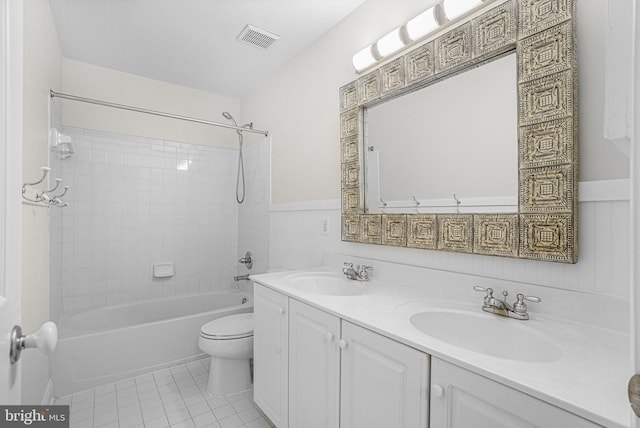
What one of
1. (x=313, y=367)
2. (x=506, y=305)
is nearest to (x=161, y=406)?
(x=313, y=367)

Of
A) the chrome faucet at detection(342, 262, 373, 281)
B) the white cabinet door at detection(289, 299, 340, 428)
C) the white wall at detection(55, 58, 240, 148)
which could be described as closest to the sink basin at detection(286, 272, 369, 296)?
the chrome faucet at detection(342, 262, 373, 281)

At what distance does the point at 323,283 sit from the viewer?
1.80 meters

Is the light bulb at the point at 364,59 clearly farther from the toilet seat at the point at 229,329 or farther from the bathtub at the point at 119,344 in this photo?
the bathtub at the point at 119,344

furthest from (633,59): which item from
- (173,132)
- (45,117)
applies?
(173,132)

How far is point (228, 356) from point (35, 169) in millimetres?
1483

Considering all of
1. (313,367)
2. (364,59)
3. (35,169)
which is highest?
(364,59)

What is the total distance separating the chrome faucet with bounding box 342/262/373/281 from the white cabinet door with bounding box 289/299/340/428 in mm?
432

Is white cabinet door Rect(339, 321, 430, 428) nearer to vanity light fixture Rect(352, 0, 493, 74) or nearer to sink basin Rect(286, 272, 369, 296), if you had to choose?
sink basin Rect(286, 272, 369, 296)

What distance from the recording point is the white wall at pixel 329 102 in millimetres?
973

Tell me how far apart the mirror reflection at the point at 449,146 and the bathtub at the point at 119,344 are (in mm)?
1710

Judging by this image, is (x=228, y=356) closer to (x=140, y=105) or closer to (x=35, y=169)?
(x=35, y=169)

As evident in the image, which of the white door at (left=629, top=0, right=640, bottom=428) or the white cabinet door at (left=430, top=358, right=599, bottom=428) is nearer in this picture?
the white door at (left=629, top=0, right=640, bottom=428)

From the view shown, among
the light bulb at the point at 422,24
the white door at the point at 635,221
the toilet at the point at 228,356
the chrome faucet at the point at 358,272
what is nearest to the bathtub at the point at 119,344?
the toilet at the point at 228,356

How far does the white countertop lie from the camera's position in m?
0.61
